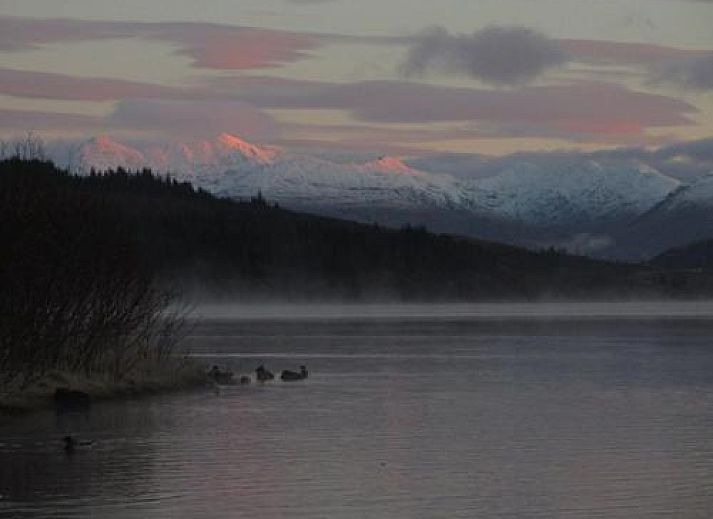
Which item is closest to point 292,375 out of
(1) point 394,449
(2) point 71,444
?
(1) point 394,449

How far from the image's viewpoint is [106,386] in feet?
178

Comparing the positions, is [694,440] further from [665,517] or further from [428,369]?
[428,369]

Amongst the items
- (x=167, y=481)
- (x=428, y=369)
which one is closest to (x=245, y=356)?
(x=428, y=369)

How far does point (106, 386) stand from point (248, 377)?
41.8 feet

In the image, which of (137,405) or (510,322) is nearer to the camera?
(137,405)

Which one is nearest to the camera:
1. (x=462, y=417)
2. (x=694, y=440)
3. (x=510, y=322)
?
(x=694, y=440)

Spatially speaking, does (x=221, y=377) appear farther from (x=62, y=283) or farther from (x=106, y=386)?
(x=62, y=283)

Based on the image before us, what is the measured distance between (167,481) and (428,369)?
39.4m

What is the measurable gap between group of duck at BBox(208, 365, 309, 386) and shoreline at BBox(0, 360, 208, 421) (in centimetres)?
55

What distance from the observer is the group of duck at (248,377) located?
207 ft

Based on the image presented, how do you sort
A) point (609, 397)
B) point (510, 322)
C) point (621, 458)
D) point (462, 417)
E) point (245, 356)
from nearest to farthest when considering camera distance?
1. point (621, 458)
2. point (462, 417)
3. point (609, 397)
4. point (245, 356)
5. point (510, 322)

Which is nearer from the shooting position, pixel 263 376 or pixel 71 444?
pixel 71 444

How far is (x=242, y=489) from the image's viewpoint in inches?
1271

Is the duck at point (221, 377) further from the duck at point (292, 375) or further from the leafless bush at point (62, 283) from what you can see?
the leafless bush at point (62, 283)
